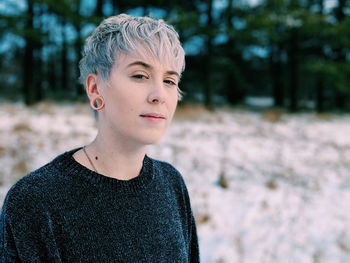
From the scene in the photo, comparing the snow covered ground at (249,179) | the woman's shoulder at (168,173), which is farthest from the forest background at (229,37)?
the woman's shoulder at (168,173)

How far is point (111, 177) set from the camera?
3.59 feet

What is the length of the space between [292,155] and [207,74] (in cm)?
753

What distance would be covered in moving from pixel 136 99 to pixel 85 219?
1.23 feet

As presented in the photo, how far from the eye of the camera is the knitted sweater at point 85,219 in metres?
0.93

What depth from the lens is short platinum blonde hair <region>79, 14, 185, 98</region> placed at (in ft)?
3.36

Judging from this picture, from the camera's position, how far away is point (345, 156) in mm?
6637

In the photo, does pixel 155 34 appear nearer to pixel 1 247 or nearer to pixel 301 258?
pixel 1 247

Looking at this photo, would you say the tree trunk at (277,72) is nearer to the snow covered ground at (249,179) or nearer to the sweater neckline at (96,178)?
the snow covered ground at (249,179)

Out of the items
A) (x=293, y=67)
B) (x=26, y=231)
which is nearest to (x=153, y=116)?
(x=26, y=231)

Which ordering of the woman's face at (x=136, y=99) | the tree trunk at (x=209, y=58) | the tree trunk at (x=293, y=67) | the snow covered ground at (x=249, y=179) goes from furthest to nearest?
the tree trunk at (x=293, y=67) < the tree trunk at (x=209, y=58) < the snow covered ground at (x=249, y=179) < the woman's face at (x=136, y=99)

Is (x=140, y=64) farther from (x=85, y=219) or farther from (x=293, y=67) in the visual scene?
(x=293, y=67)

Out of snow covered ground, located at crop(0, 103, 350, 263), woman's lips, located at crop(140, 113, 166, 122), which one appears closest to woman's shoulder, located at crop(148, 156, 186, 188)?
woman's lips, located at crop(140, 113, 166, 122)

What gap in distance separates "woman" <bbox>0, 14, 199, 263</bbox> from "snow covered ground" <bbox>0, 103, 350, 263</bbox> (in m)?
2.07

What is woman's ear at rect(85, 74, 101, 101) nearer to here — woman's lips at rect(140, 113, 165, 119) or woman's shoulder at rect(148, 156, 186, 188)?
woman's lips at rect(140, 113, 165, 119)
